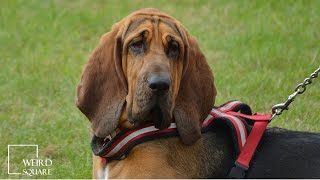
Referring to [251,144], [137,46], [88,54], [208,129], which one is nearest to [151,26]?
[137,46]

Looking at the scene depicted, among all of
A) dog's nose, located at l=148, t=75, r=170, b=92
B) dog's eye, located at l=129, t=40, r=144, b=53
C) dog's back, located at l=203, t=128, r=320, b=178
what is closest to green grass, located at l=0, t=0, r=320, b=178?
dog's back, located at l=203, t=128, r=320, b=178

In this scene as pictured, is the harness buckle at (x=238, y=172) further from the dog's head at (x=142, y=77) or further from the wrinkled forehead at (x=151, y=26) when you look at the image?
the wrinkled forehead at (x=151, y=26)

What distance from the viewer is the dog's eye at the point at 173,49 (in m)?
5.50

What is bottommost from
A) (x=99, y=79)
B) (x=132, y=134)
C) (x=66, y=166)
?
(x=66, y=166)

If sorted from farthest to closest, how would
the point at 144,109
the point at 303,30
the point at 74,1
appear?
the point at 74,1
the point at 303,30
the point at 144,109

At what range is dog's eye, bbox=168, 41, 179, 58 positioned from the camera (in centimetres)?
550

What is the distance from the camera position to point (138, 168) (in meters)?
5.50

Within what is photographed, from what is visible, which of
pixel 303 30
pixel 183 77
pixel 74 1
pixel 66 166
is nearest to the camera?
pixel 183 77

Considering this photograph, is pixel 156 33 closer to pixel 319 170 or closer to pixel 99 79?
pixel 99 79

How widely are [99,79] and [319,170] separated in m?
1.77

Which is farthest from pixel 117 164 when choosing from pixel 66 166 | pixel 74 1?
pixel 74 1

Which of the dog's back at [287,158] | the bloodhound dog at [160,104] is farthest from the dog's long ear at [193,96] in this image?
the dog's back at [287,158]

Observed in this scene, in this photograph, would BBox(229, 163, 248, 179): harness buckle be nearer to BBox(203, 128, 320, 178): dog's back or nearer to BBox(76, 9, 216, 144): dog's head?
BBox(203, 128, 320, 178): dog's back

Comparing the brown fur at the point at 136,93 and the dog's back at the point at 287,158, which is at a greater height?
the brown fur at the point at 136,93
